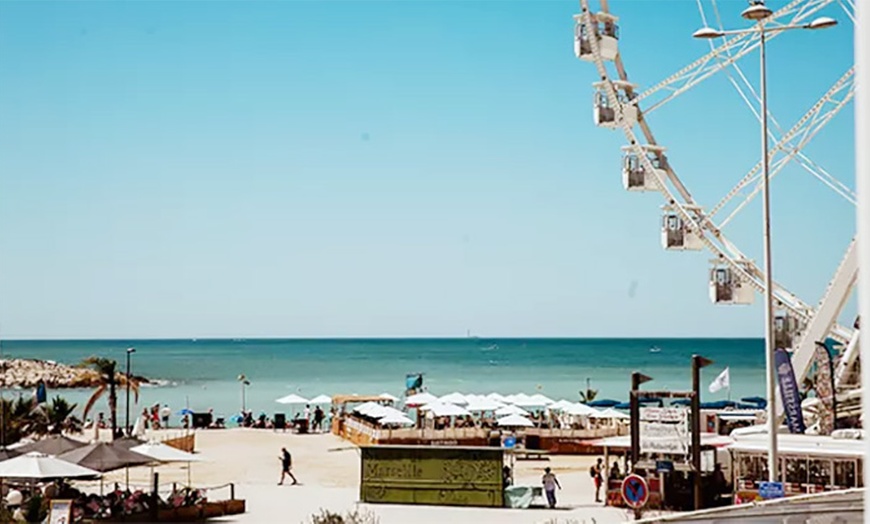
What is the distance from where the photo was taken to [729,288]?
80.9 ft

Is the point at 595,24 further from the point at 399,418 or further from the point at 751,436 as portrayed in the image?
the point at 399,418

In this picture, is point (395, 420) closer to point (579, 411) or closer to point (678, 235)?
point (579, 411)

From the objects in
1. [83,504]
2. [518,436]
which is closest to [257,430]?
[518,436]

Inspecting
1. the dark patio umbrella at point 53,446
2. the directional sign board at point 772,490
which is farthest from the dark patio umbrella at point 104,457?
the directional sign board at point 772,490

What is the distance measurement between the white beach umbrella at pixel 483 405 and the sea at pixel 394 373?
27.8m

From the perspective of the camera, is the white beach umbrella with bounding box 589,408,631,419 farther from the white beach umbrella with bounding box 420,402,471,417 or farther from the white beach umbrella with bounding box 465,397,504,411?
the white beach umbrella with bounding box 420,402,471,417

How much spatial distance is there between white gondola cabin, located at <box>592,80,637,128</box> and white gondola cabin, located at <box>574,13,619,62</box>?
0.67 m

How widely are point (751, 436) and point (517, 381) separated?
9343 cm

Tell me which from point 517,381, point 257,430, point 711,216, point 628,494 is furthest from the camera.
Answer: point 517,381

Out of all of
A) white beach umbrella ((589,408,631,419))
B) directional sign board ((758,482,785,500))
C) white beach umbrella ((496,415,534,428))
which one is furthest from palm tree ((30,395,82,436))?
directional sign board ((758,482,785,500))

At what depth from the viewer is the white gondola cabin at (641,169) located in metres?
25.5

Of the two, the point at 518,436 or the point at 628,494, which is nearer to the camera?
the point at 628,494

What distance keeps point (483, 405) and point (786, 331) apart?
53.1 feet

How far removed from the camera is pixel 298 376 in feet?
395
